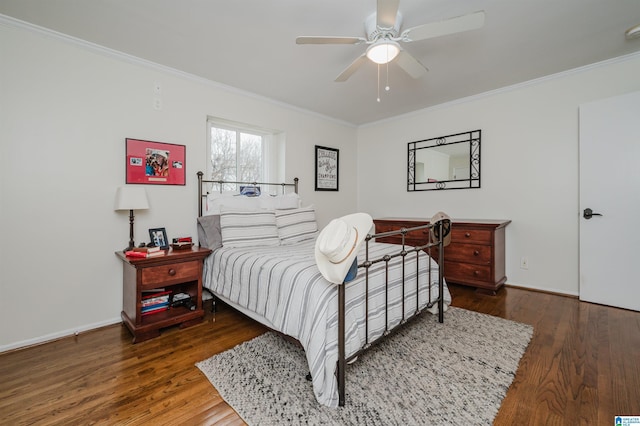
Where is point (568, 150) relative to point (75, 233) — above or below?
above

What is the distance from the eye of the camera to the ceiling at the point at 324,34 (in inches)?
75.0

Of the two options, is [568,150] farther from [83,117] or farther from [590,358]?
[83,117]

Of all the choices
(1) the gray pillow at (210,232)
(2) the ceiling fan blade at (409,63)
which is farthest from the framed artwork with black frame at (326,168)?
(2) the ceiling fan blade at (409,63)

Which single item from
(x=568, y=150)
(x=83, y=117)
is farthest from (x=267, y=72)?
(x=568, y=150)

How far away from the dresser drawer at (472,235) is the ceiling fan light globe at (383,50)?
6.87 ft

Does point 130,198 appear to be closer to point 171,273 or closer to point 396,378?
point 171,273

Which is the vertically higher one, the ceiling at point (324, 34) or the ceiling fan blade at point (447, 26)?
the ceiling at point (324, 34)

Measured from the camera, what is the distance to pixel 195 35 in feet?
7.29

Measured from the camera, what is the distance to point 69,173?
224cm

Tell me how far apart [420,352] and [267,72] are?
2.94 m

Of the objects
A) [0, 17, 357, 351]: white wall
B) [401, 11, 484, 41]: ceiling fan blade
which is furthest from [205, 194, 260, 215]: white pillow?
[401, 11, 484, 41]: ceiling fan blade

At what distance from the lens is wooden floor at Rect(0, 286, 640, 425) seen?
137 cm

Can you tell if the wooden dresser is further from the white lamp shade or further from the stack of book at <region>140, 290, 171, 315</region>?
the white lamp shade

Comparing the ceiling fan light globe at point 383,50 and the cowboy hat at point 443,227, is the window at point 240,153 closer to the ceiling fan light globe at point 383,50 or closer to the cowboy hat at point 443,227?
the ceiling fan light globe at point 383,50
